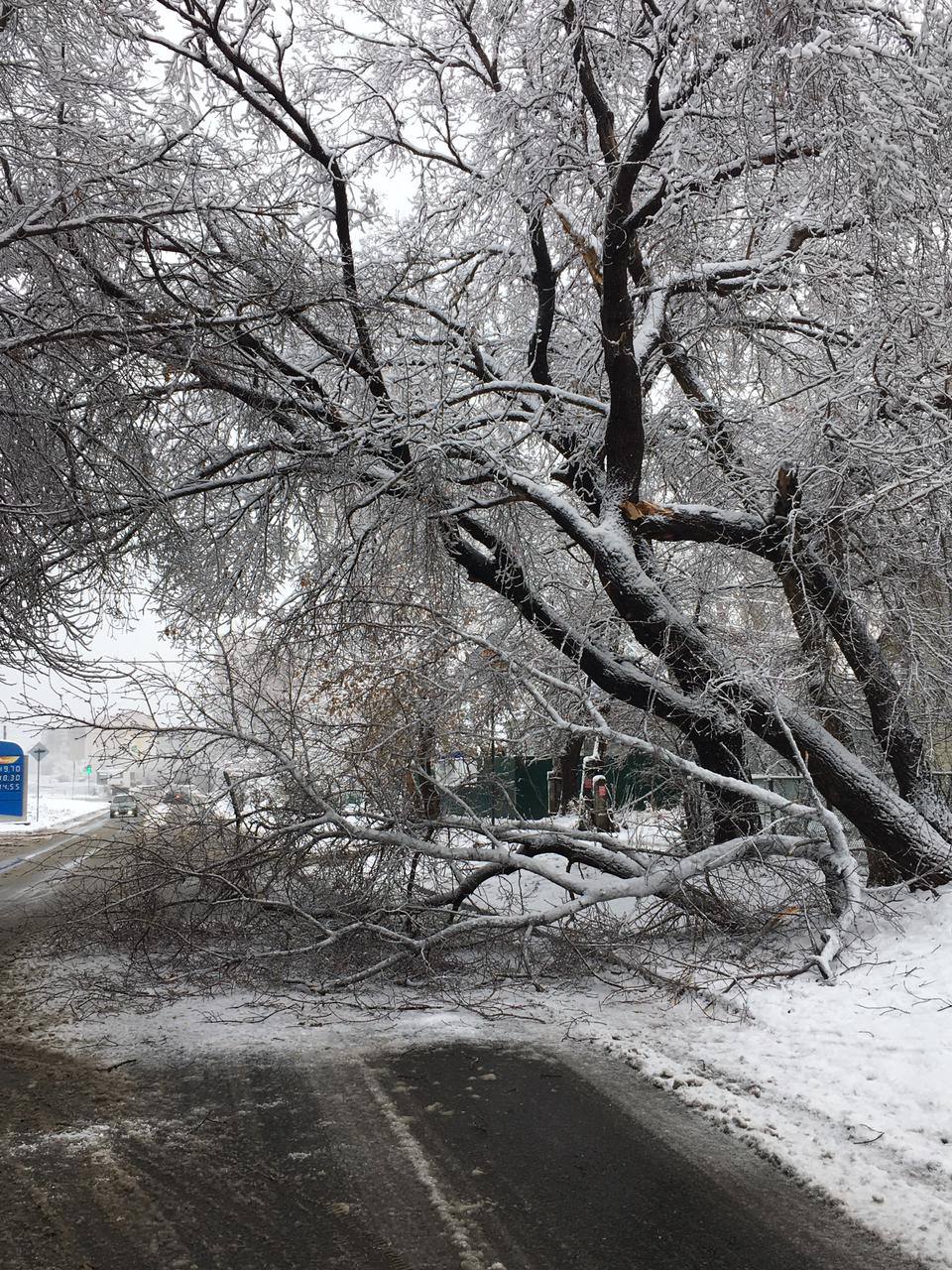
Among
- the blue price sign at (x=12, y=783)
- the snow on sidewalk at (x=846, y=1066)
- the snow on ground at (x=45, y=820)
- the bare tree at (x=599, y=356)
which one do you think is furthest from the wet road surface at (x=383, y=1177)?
the snow on ground at (x=45, y=820)

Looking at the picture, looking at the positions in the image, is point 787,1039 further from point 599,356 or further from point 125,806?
point 125,806

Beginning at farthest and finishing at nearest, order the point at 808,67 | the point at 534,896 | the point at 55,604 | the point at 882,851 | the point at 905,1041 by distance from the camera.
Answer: the point at 534,896 → the point at 882,851 → the point at 55,604 → the point at 808,67 → the point at 905,1041

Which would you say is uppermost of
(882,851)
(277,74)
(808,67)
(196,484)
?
(277,74)

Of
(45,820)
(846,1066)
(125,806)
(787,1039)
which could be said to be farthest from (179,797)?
(45,820)

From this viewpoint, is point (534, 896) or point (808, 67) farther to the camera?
point (534, 896)

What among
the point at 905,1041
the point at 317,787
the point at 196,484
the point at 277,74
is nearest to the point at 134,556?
the point at 196,484

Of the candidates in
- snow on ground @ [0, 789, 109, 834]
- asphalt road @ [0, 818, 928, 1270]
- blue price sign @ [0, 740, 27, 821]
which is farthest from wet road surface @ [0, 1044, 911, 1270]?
snow on ground @ [0, 789, 109, 834]

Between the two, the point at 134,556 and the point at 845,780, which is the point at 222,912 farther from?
the point at 845,780

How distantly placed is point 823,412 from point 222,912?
6.49 m

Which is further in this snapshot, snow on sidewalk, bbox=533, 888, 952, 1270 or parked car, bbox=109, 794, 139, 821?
parked car, bbox=109, 794, 139, 821

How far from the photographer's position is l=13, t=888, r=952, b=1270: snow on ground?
400 cm

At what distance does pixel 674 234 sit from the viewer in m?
9.19

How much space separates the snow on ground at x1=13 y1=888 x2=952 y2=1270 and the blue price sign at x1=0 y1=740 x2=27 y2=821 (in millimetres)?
17408

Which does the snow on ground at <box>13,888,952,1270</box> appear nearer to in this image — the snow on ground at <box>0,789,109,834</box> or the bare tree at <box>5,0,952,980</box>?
the bare tree at <box>5,0,952,980</box>
